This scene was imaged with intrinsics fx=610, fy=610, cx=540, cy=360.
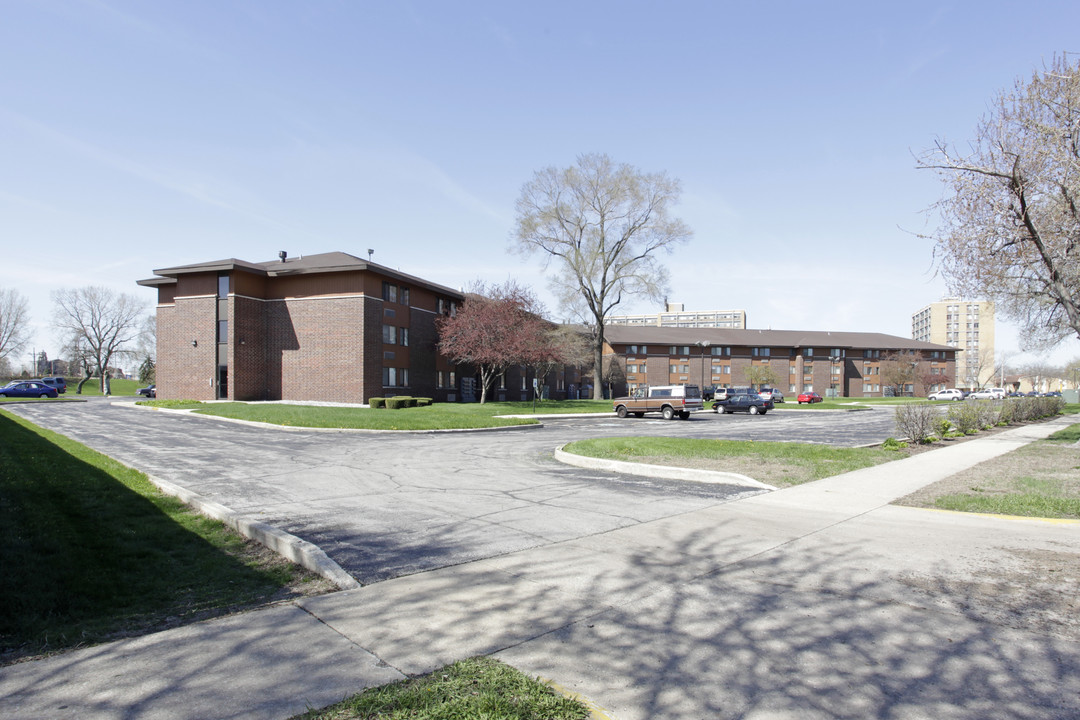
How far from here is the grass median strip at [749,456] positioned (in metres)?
11.9

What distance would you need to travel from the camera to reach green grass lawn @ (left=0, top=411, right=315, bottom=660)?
459 centimetres

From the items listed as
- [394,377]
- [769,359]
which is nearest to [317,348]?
[394,377]

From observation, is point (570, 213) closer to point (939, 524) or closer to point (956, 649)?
point (939, 524)

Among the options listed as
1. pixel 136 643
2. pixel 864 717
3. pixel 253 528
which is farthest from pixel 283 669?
pixel 253 528

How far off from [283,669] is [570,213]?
51.7 meters

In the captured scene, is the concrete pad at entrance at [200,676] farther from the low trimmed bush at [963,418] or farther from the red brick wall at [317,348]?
the red brick wall at [317,348]

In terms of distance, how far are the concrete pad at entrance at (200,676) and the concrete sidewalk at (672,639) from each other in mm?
13

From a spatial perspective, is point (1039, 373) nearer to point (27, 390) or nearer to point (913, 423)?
point (913, 423)

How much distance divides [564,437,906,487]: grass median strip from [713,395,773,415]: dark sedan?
85.8 feet

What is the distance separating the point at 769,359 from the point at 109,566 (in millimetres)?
91162

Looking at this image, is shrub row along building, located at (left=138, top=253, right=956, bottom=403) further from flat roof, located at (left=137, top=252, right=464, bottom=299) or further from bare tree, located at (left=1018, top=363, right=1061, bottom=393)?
bare tree, located at (left=1018, top=363, right=1061, bottom=393)

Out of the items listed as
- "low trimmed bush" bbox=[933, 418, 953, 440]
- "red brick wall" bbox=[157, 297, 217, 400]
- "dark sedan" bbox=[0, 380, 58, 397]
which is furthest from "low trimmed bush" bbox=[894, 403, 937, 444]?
"dark sedan" bbox=[0, 380, 58, 397]

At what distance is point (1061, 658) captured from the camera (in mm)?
3871

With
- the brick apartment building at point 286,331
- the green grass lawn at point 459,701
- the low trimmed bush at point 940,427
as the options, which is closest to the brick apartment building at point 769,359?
the brick apartment building at point 286,331
